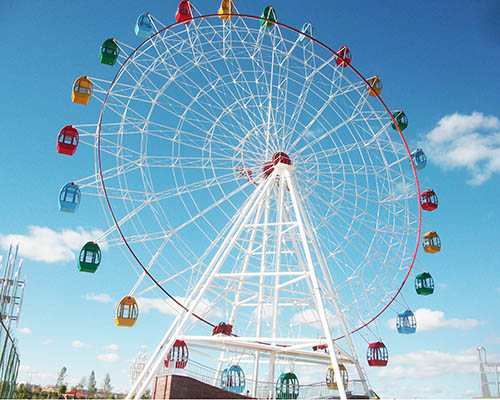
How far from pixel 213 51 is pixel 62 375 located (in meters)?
79.1

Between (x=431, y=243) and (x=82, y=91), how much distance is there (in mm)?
18481

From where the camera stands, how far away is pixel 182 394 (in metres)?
17.4

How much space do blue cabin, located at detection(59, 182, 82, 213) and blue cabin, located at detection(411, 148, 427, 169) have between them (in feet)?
55.2

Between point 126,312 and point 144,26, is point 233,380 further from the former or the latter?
point 144,26

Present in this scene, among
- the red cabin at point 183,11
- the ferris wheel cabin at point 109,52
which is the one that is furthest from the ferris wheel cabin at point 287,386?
the red cabin at point 183,11

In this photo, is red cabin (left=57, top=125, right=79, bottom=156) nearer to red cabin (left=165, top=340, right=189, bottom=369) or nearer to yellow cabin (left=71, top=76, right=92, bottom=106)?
yellow cabin (left=71, top=76, right=92, bottom=106)

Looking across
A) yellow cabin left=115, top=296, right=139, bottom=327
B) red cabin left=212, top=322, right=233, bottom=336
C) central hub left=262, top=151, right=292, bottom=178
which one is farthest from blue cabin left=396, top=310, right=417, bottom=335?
yellow cabin left=115, top=296, right=139, bottom=327

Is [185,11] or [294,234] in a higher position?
[185,11]

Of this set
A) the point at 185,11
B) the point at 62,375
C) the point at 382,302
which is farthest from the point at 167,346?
the point at 62,375

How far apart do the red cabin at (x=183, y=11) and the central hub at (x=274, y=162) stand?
763 cm

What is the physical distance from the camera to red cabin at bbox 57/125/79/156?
20.2 meters

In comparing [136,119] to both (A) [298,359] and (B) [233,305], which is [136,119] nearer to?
(B) [233,305]

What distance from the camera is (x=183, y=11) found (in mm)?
23094

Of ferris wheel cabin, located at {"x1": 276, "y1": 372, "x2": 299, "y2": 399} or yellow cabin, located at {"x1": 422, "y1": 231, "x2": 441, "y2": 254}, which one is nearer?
ferris wheel cabin, located at {"x1": 276, "y1": 372, "x2": 299, "y2": 399}
